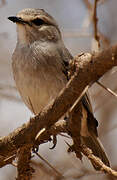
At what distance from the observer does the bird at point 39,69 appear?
13.2 feet

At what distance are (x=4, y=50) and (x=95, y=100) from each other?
1.89 metres

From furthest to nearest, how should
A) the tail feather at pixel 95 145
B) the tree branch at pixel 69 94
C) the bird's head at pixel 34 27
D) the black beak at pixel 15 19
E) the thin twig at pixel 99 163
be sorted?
the bird's head at pixel 34 27 < the black beak at pixel 15 19 < the tail feather at pixel 95 145 < the thin twig at pixel 99 163 < the tree branch at pixel 69 94

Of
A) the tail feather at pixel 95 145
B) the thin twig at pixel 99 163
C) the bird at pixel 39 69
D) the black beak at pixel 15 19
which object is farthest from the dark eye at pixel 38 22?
the thin twig at pixel 99 163

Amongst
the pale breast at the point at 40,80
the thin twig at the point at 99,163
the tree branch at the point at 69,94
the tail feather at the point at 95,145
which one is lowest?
the thin twig at the point at 99,163

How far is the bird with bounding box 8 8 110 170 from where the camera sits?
4031 mm

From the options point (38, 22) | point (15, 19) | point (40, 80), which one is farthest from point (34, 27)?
point (40, 80)

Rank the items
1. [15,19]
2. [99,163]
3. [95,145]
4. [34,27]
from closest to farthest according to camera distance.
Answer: [99,163], [95,145], [15,19], [34,27]

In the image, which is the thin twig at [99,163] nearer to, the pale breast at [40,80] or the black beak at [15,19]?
the pale breast at [40,80]

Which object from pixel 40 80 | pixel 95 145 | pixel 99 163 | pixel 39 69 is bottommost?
pixel 99 163

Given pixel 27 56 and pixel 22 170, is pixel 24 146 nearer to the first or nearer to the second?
pixel 22 170

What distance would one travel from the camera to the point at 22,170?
324 centimetres

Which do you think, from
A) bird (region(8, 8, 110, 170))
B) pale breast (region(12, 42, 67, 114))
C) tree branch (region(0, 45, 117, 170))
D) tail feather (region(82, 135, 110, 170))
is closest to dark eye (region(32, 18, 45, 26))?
bird (region(8, 8, 110, 170))

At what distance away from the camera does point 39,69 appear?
4.09 metres

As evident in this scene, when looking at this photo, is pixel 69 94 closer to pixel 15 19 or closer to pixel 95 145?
pixel 95 145
